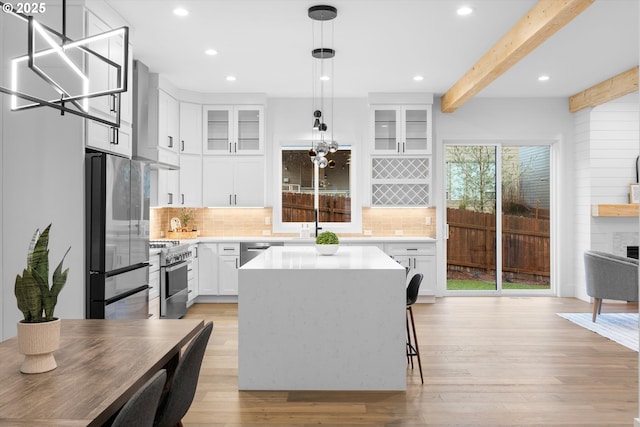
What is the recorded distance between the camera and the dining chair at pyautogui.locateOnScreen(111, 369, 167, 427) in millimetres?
1216

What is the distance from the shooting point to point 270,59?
5363mm

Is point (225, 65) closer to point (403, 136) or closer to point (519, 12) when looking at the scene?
point (403, 136)

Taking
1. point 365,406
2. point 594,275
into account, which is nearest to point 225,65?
point 365,406

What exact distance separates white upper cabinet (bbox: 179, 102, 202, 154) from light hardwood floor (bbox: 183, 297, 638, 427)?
2.67m

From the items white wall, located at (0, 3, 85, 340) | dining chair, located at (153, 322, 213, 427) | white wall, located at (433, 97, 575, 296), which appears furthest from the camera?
white wall, located at (433, 97, 575, 296)

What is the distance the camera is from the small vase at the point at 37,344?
1.59m

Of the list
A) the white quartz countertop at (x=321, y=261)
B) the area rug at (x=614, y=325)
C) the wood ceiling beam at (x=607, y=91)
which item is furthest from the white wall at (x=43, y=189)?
the wood ceiling beam at (x=607, y=91)

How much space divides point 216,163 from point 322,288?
3996mm

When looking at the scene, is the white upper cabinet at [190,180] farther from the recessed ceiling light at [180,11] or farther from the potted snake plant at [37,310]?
the potted snake plant at [37,310]

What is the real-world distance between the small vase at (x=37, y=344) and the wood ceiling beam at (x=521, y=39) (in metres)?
3.59

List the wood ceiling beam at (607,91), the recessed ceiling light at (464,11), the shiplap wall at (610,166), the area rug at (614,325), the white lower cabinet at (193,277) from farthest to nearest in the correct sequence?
1. the shiplap wall at (610,166)
2. the white lower cabinet at (193,277)
3. the wood ceiling beam at (607,91)
4. the area rug at (614,325)
5. the recessed ceiling light at (464,11)

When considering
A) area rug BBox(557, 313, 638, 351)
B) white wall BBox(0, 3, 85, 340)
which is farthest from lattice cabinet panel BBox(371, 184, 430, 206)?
white wall BBox(0, 3, 85, 340)

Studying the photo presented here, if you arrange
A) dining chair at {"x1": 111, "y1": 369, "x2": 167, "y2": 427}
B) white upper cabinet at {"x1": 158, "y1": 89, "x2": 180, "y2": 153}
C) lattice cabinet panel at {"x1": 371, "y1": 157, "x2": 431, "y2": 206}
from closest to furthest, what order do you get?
dining chair at {"x1": 111, "y1": 369, "x2": 167, "y2": 427}
white upper cabinet at {"x1": 158, "y1": 89, "x2": 180, "y2": 153}
lattice cabinet panel at {"x1": 371, "y1": 157, "x2": 431, "y2": 206}

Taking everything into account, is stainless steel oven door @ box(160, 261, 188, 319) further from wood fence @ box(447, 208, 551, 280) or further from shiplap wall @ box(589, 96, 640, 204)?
shiplap wall @ box(589, 96, 640, 204)
